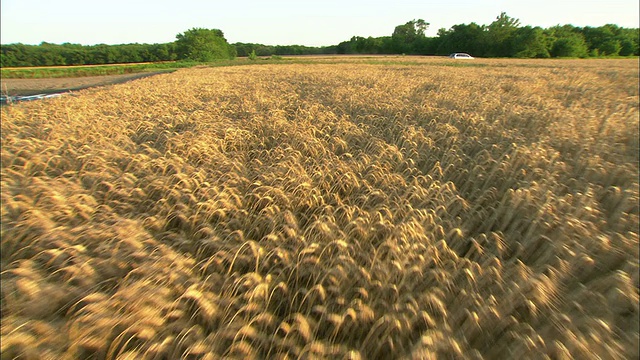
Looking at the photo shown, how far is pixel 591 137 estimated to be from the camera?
5465mm

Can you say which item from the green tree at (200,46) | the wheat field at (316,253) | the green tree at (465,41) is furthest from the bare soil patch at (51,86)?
the green tree at (465,41)

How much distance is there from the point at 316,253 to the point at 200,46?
75827mm

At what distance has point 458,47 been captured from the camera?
6525 centimetres

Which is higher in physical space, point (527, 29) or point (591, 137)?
point (527, 29)

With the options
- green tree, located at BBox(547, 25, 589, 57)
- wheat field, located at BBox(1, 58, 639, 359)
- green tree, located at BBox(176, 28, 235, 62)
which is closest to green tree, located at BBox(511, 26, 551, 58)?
green tree, located at BBox(547, 25, 589, 57)

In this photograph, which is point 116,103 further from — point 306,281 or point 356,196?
point 306,281

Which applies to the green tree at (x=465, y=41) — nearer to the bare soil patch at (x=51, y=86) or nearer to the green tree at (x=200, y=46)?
the green tree at (x=200, y=46)

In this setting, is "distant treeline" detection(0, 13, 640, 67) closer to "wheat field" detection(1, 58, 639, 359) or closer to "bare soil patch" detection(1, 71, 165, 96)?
"bare soil patch" detection(1, 71, 165, 96)

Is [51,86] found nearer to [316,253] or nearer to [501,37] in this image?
[316,253]

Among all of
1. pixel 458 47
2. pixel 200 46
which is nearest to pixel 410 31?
pixel 458 47

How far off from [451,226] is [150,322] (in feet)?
8.60

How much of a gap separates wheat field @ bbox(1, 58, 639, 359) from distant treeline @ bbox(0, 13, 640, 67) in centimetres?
6447

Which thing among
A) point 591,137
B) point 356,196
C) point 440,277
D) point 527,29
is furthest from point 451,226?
point 527,29

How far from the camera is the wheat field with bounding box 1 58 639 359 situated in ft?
5.89
